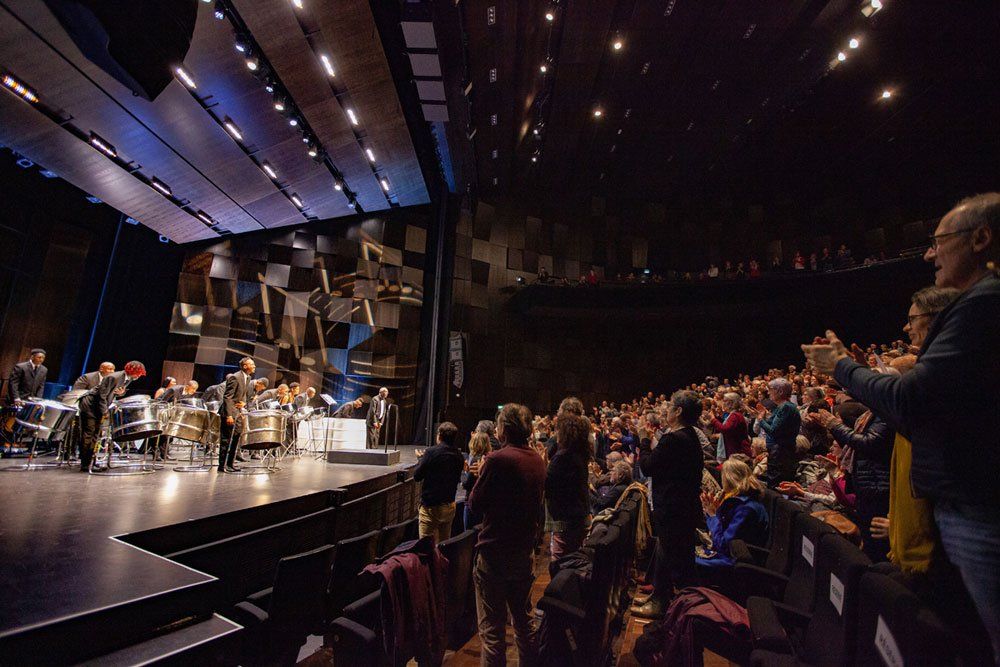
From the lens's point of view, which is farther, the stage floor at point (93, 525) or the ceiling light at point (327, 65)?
the ceiling light at point (327, 65)

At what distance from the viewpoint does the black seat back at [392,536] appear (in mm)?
2889

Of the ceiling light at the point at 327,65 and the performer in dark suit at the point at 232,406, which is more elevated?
the ceiling light at the point at 327,65

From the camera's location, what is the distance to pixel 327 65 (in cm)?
726

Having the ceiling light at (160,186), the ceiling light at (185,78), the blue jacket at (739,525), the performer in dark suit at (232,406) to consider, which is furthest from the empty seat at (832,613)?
the ceiling light at (160,186)

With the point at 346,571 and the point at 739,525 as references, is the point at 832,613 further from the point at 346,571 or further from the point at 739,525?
the point at 346,571

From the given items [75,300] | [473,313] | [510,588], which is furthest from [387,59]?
[510,588]

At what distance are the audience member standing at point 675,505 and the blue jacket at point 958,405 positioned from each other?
5.78 feet

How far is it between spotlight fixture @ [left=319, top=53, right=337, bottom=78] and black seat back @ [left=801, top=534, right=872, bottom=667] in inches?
326

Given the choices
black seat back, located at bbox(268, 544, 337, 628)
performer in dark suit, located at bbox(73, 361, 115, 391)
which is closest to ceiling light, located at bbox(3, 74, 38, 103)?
performer in dark suit, located at bbox(73, 361, 115, 391)

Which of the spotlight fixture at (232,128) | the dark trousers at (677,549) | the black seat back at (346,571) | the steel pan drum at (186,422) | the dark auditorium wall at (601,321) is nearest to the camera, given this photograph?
the black seat back at (346,571)

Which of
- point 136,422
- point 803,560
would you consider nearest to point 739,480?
point 803,560

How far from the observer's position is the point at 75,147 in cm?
739

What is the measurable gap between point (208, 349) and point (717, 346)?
1326 cm

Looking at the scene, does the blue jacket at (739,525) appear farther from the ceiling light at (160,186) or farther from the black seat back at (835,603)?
the ceiling light at (160,186)
